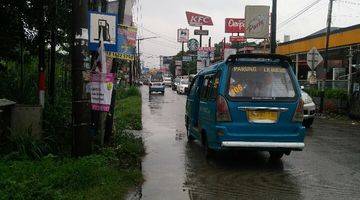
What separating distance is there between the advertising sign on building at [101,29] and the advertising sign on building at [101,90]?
558 millimetres

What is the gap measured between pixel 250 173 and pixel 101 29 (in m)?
3.56

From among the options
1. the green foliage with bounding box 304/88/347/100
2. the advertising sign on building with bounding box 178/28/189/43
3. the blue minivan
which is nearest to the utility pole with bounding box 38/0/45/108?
the blue minivan

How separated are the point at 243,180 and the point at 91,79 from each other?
9.99 feet

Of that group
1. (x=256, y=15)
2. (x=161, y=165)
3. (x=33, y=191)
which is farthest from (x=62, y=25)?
(x=256, y=15)

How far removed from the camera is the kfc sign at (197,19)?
2635 inches

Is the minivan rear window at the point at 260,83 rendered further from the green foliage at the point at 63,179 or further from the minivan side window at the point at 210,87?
Answer: the green foliage at the point at 63,179

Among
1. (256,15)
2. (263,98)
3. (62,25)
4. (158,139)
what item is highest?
(256,15)

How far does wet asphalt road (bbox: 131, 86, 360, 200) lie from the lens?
25.7 ft

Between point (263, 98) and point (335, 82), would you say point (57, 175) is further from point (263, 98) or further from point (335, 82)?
point (335, 82)

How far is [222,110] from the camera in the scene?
968 centimetres

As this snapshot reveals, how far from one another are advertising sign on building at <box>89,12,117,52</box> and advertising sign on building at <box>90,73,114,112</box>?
1.83ft

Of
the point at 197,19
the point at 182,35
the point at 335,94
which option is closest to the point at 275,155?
the point at 335,94

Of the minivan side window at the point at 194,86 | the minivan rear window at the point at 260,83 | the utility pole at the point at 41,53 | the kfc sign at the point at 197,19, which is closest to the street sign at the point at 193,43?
the kfc sign at the point at 197,19

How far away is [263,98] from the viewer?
970 cm
